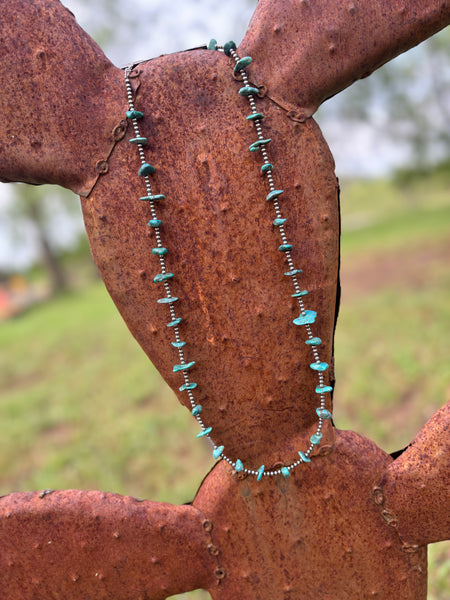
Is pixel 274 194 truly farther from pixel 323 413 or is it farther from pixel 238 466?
pixel 238 466

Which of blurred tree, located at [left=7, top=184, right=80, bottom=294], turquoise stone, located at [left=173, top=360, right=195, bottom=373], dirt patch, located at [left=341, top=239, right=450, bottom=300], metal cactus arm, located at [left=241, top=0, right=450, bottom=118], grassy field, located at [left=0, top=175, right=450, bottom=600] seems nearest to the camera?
metal cactus arm, located at [left=241, top=0, right=450, bottom=118]

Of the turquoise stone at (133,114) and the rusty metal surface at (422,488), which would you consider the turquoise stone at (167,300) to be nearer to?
the turquoise stone at (133,114)

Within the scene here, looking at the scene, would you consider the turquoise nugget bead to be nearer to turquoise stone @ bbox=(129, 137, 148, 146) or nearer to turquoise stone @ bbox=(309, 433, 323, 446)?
turquoise stone @ bbox=(129, 137, 148, 146)

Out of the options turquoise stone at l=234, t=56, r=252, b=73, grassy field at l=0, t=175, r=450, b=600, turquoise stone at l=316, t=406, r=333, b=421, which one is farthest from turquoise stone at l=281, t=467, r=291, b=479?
grassy field at l=0, t=175, r=450, b=600

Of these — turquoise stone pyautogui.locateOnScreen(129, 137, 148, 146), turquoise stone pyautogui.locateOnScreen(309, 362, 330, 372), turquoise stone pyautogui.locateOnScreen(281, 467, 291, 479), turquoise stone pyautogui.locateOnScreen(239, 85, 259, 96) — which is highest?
turquoise stone pyautogui.locateOnScreen(239, 85, 259, 96)

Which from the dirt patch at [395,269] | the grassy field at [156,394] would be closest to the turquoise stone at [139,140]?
the grassy field at [156,394]
